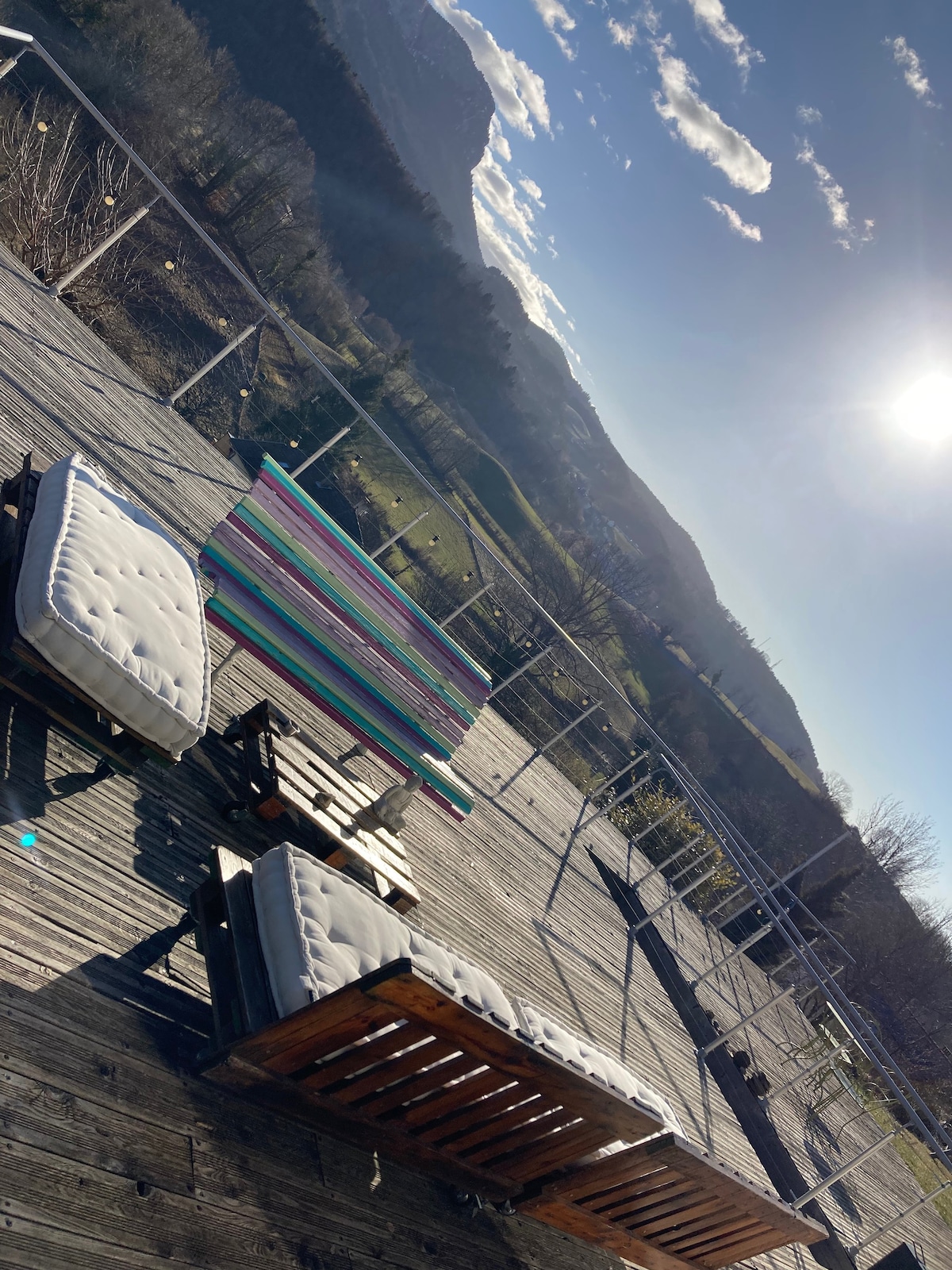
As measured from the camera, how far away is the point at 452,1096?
401cm

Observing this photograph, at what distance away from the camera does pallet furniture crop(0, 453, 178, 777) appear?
384 centimetres

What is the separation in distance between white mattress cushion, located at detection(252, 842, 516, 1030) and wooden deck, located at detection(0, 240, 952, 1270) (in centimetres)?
58

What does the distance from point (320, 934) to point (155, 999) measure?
0.79 metres

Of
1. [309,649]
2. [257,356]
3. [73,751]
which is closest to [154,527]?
[73,751]

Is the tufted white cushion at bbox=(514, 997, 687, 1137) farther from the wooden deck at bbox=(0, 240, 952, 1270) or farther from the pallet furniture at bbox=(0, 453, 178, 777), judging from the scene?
the pallet furniture at bbox=(0, 453, 178, 777)

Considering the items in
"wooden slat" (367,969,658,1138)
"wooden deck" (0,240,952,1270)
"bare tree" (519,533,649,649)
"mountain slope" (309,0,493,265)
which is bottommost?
"wooden deck" (0,240,952,1270)

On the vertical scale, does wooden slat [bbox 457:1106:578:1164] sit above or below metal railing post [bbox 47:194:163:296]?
below

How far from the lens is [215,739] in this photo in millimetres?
5910

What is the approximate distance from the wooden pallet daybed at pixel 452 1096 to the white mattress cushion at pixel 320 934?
0.31ft

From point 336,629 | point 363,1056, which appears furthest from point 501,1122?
point 336,629

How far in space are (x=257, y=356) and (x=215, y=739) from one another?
28.2 meters

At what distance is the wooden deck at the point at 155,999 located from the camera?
2.95m

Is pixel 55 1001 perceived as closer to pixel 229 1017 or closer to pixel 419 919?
pixel 229 1017

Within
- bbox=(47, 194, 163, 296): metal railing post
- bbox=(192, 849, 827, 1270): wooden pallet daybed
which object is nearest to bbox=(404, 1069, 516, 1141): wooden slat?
bbox=(192, 849, 827, 1270): wooden pallet daybed
